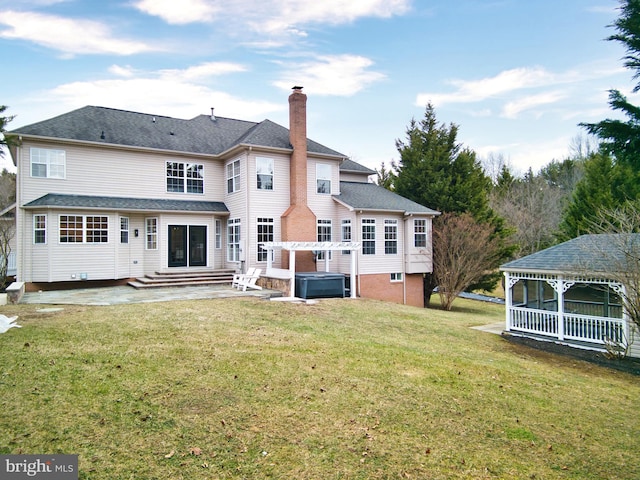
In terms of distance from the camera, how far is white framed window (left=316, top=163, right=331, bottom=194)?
20609mm

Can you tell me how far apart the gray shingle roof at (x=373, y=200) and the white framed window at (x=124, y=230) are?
9976 millimetres

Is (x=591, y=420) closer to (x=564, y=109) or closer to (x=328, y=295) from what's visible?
(x=328, y=295)

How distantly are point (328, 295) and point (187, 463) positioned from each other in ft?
41.8

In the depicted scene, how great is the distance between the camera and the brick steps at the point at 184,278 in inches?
672

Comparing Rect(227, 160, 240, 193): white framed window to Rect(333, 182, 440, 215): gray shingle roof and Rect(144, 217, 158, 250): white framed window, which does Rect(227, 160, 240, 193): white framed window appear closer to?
Rect(144, 217, 158, 250): white framed window

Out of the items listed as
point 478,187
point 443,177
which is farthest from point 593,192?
point 443,177

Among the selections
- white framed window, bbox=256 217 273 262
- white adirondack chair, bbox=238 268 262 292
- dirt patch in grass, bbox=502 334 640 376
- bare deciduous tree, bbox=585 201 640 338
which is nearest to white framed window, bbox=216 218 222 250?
white framed window, bbox=256 217 273 262

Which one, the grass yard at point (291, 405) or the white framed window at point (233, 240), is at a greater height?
the white framed window at point (233, 240)

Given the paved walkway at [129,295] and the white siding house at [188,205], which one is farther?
the white siding house at [188,205]

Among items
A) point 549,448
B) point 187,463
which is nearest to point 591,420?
point 549,448

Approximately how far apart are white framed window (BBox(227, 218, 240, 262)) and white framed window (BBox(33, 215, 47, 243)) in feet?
25.0

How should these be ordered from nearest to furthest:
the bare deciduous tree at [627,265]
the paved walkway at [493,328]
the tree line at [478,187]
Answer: the bare deciduous tree at [627,265] → the paved walkway at [493,328] → the tree line at [478,187]

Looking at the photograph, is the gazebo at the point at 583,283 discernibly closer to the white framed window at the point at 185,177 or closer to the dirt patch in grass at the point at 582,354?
the dirt patch in grass at the point at 582,354

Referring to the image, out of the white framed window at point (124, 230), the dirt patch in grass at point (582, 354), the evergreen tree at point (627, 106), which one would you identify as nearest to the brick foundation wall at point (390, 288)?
the dirt patch in grass at point (582, 354)
